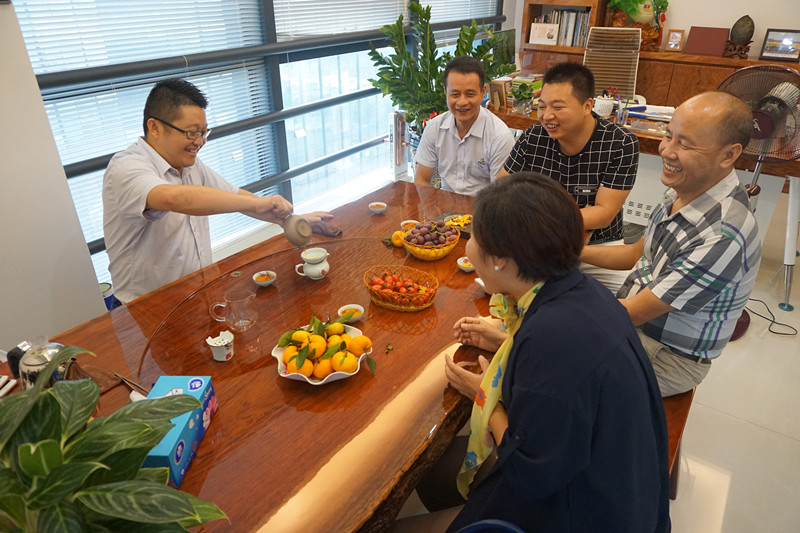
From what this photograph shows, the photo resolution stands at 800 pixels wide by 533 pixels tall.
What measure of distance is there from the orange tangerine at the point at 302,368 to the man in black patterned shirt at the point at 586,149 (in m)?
1.50

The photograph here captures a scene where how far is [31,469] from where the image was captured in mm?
690

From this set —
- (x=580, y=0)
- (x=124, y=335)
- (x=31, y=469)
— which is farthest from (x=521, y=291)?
(x=580, y=0)

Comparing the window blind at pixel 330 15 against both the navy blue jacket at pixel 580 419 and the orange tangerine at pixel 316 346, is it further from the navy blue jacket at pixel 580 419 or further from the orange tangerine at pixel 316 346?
the navy blue jacket at pixel 580 419

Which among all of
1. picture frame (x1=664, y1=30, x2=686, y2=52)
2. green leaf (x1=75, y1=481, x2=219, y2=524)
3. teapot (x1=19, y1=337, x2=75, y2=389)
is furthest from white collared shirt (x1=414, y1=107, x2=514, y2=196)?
picture frame (x1=664, y1=30, x2=686, y2=52)

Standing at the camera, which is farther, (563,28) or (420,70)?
(563,28)

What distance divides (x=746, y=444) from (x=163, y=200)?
105 inches

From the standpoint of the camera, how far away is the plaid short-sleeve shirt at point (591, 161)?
2398mm

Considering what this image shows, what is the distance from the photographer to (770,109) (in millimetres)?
2758

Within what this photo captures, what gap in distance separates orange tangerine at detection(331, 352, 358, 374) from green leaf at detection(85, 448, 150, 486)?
59cm

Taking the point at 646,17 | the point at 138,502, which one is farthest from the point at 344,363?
the point at 646,17

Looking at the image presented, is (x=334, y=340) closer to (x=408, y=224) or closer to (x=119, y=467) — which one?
(x=119, y=467)

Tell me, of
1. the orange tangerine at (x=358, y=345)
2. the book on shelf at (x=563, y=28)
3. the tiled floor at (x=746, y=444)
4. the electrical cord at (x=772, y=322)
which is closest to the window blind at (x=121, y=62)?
the orange tangerine at (x=358, y=345)

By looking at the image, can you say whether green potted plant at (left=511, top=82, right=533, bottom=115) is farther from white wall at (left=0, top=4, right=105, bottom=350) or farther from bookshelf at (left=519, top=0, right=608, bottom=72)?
white wall at (left=0, top=4, right=105, bottom=350)

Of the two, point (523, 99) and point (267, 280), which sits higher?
point (523, 99)
